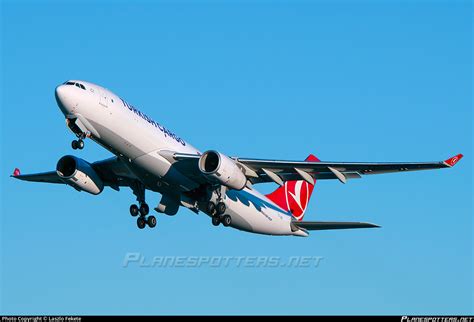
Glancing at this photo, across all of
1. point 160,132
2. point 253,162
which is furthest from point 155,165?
point 253,162

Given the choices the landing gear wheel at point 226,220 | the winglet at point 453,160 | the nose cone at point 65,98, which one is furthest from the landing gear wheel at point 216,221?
the winglet at point 453,160

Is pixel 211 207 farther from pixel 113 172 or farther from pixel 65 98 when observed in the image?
pixel 65 98

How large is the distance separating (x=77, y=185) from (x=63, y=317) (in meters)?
13.1

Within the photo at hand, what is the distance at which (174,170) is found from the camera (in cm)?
4275

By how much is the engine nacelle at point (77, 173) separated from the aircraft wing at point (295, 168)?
5.64 meters

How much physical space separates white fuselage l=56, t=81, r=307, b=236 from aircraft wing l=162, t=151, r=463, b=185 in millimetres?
619

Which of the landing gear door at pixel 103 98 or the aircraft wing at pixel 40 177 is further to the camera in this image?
the aircraft wing at pixel 40 177

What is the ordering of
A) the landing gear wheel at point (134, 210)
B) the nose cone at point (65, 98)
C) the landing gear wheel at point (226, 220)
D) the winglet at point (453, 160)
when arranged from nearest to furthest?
the winglet at point (453, 160)
the nose cone at point (65, 98)
the landing gear wheel at point (226, 220)
the landing gear wheel at point (134, 210)

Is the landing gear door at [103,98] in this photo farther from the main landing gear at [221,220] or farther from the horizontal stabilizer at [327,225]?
the horizontal stabilizer at [327,225]

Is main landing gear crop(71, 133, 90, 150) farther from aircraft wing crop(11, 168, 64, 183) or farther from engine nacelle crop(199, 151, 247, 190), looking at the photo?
aircraft wing crop(11, 168, 64, 183)

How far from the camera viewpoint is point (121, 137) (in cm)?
4056

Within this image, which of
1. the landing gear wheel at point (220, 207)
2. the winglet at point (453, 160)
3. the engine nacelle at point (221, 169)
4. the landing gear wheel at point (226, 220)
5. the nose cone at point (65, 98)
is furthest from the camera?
the landing gear wheel at point (226, 220)

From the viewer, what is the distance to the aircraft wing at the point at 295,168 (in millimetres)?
41800

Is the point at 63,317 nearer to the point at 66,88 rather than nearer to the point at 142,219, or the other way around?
the point at 66,88
